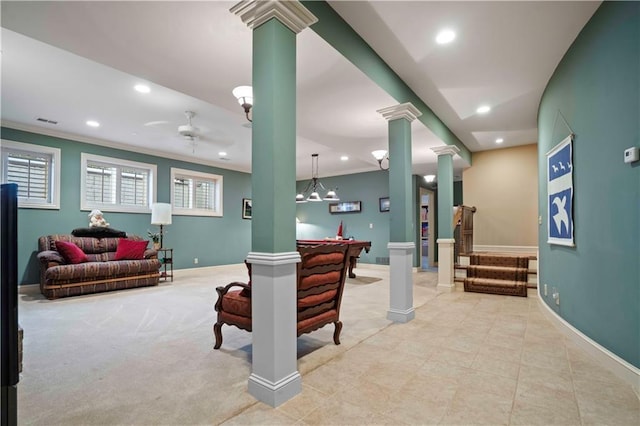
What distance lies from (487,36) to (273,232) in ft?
8.72

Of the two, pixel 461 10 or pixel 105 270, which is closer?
pixel 461 10

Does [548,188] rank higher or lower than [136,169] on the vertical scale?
lower

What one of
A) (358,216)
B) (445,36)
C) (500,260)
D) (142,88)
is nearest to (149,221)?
(142,88)

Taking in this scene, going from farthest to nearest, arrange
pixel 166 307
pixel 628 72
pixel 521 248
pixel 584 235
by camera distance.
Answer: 1. pixel 521 248
2. pixel 166 307
3. pixel 584 235
4. pixel 628 72

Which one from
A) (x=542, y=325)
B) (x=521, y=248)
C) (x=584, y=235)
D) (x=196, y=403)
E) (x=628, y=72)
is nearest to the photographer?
(x=196, y=403)

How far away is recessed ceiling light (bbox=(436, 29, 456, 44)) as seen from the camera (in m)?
2.75

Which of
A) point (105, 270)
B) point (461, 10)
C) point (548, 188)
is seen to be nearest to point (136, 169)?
point (105, 270)

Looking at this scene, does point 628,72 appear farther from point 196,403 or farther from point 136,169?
point 136,169

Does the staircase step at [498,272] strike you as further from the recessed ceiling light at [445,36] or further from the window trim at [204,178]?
the window trim at [204,178]

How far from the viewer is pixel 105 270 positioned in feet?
16.7

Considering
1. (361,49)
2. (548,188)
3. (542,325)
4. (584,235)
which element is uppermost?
(361,49)

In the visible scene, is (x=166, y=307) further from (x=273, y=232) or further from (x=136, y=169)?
(x=136, y=169)

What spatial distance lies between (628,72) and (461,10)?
121 centimetres

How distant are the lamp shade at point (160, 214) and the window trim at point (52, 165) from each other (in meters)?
1.51
